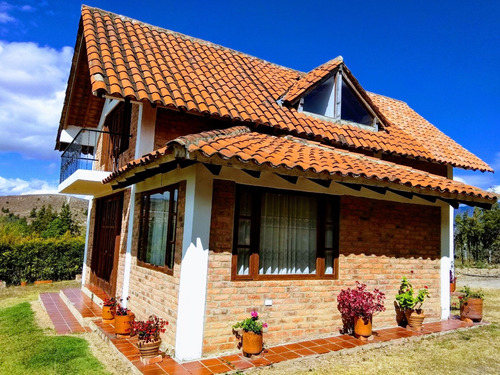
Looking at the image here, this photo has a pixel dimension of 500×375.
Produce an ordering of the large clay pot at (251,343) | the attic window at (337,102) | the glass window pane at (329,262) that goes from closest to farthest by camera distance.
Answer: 1. the large clay pot at (251,343)
2. the glass window pane at (329,262)
3. the attic window at (337,102)

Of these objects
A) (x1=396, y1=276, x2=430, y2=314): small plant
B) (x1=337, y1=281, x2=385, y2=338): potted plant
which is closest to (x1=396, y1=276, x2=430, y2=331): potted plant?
(x1=396, y1=276, x2=430, y2=314): small plant

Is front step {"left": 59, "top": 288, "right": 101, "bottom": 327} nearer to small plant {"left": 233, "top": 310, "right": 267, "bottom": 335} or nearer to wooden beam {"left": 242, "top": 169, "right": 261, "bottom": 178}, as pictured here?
small plant {"left": 233, "top": 310, "right": 267, "bottom": 335}

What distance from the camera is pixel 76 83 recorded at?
12102mm

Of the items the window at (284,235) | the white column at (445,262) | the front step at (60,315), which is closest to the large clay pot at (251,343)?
the window at (284,235)

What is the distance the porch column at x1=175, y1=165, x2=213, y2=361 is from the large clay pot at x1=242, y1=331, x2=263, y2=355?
741mm

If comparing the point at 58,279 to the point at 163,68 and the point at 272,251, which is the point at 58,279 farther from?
the point at 272,251

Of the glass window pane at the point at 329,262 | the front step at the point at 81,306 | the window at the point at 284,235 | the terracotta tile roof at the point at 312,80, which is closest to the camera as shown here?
the window at the point at 284,235

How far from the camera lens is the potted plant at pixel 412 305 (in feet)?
27.8

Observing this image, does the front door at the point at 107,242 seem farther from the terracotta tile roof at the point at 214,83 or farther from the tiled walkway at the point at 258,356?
the terracotta tile roof at the point at 214,83

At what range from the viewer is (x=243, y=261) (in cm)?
718

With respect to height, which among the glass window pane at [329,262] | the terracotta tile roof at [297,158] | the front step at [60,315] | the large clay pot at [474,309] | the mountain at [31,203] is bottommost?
the front step at [60,315]

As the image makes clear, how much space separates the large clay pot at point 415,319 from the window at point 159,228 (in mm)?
5380

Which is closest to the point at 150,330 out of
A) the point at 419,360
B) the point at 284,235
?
the point at 284,235

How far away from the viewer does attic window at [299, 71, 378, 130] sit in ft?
35.6
